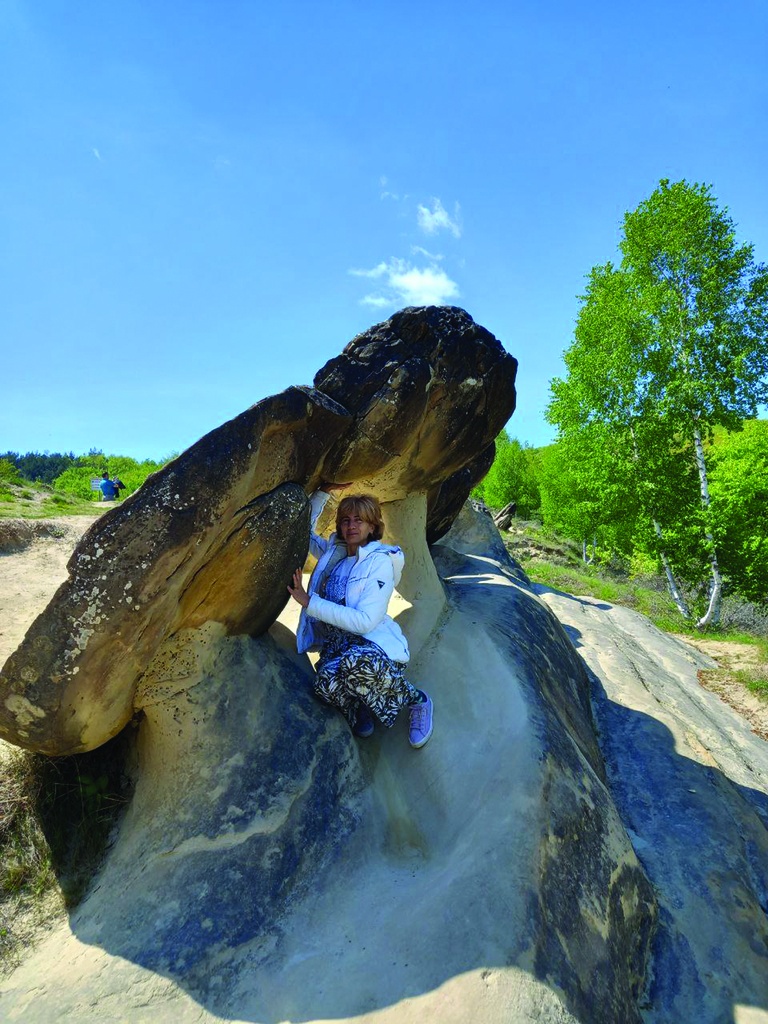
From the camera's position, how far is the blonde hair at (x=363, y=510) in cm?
428

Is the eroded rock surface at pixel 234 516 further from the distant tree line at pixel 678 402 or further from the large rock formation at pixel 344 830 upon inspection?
the distant tree line at pixel 678 402

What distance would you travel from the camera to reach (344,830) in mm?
3840

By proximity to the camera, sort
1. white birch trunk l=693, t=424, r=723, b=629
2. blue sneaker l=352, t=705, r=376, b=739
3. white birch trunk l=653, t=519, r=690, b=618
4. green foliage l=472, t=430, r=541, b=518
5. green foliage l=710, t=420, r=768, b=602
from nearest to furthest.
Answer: blue sneaker l=352, t=705, r=376, b=739 → green foliage l=710, t=420, r=768, b=602 → white birch trunk l=693, t=424, r=723, b=629 → white birch trunk l=653, t=519, r=690, b=618 → green foliage l=472, t=430, r=541, b=518

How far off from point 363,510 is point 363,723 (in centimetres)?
154

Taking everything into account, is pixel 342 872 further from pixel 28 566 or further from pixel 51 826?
pixel 28 566

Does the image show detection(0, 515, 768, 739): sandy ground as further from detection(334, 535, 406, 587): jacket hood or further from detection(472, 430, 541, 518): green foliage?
detection(472, 430, 541, 518): green foliage

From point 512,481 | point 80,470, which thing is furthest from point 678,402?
point 80,470

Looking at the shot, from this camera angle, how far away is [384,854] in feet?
12.5

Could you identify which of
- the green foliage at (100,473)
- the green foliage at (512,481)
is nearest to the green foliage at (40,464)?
the green foliage at (100,473)

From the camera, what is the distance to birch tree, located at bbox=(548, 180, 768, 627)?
16453mm

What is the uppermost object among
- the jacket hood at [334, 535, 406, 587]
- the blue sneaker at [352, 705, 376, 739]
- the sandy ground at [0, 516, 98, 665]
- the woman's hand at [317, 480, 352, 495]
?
the woman's hand at [317, 480, 352, 495]

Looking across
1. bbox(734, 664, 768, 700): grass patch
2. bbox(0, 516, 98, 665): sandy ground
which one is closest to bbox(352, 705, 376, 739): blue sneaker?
bbox(0, 516, 98, 665): sandy ground

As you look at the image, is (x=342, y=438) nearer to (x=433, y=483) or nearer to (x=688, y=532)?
(x=433, y=483)

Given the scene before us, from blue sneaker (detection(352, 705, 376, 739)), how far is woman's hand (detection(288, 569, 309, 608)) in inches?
35.1
